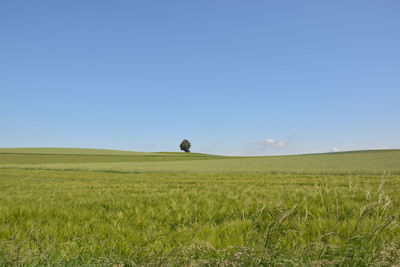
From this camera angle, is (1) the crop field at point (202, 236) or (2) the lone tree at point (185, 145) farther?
(2) the lone tree at point (185, 145)

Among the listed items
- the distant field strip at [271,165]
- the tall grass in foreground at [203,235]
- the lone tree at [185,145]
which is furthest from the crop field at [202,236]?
the lone tree at [185,145]

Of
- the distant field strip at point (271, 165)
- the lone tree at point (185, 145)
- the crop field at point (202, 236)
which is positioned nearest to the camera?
the crop field at point (202, 236)

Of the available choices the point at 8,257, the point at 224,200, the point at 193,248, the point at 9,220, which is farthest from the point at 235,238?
the point at 9,220

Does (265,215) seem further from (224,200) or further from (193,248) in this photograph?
(193,248)

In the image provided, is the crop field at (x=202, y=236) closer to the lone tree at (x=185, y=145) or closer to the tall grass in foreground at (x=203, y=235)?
the tall grass in foreground at (x=203, y=235)

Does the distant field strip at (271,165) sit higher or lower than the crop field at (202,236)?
lower

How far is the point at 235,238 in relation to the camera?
3.12 metres

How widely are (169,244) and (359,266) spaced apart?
1747 mm

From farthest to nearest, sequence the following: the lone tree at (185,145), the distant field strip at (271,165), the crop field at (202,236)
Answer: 1. the lone tree at (185,145)
2. the distant field strip at (271,165)
3. the crop field at (202,236)

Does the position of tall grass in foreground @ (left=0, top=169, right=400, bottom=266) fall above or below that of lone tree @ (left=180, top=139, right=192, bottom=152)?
below

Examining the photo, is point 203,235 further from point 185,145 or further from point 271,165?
point 185,145

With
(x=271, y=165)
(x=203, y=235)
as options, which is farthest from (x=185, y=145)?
(x=203, y=235)

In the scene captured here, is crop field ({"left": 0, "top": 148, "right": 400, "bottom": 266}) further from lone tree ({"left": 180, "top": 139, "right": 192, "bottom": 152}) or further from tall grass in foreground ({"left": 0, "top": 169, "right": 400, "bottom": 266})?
lone tree ({"left": 180, "top": 139, "right": 192, "bottom": 152})

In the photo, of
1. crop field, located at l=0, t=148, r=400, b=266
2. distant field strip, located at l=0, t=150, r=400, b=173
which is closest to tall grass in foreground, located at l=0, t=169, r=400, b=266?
crop field, located at l=0, t=148, r=400, b=266
